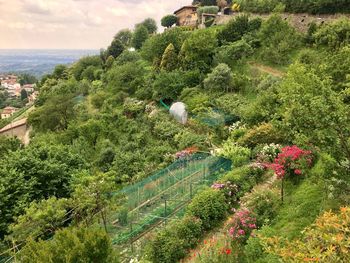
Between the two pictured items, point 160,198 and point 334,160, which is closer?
point 334,160

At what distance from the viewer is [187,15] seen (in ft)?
197

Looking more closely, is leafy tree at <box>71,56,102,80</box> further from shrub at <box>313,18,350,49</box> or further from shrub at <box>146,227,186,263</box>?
shrub at <box>146,227,186,263</box>

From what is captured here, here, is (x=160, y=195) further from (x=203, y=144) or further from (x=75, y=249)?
(x=75, y=249)

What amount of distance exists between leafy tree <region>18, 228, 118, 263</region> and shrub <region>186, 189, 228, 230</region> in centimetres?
416

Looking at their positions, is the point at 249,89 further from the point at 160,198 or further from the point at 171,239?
the point at 171,239

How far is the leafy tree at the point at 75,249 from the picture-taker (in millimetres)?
6953

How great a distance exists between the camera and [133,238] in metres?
11.7

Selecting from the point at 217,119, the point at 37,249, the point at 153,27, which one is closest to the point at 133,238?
the point at 37,249

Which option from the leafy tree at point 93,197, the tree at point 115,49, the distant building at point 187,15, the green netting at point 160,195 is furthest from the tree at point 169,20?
the leafy tree at point 93,197

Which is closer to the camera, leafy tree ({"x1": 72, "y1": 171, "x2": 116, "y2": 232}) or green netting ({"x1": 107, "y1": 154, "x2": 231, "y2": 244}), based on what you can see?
leafy tree ({"x1": 72, "y1": 171, "x2": 116, "y2": 232})

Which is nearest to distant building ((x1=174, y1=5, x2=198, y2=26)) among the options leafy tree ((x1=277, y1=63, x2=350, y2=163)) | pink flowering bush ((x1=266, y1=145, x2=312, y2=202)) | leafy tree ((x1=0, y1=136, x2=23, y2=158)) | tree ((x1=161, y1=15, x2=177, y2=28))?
tree ((x1=161, y1=15, x2=177, y2=28))

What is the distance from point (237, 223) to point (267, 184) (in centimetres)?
362

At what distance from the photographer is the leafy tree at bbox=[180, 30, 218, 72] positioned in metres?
29.5

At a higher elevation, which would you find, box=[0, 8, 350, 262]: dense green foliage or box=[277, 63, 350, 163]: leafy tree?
box=[277, 63, 350, 163]: leafy tree
